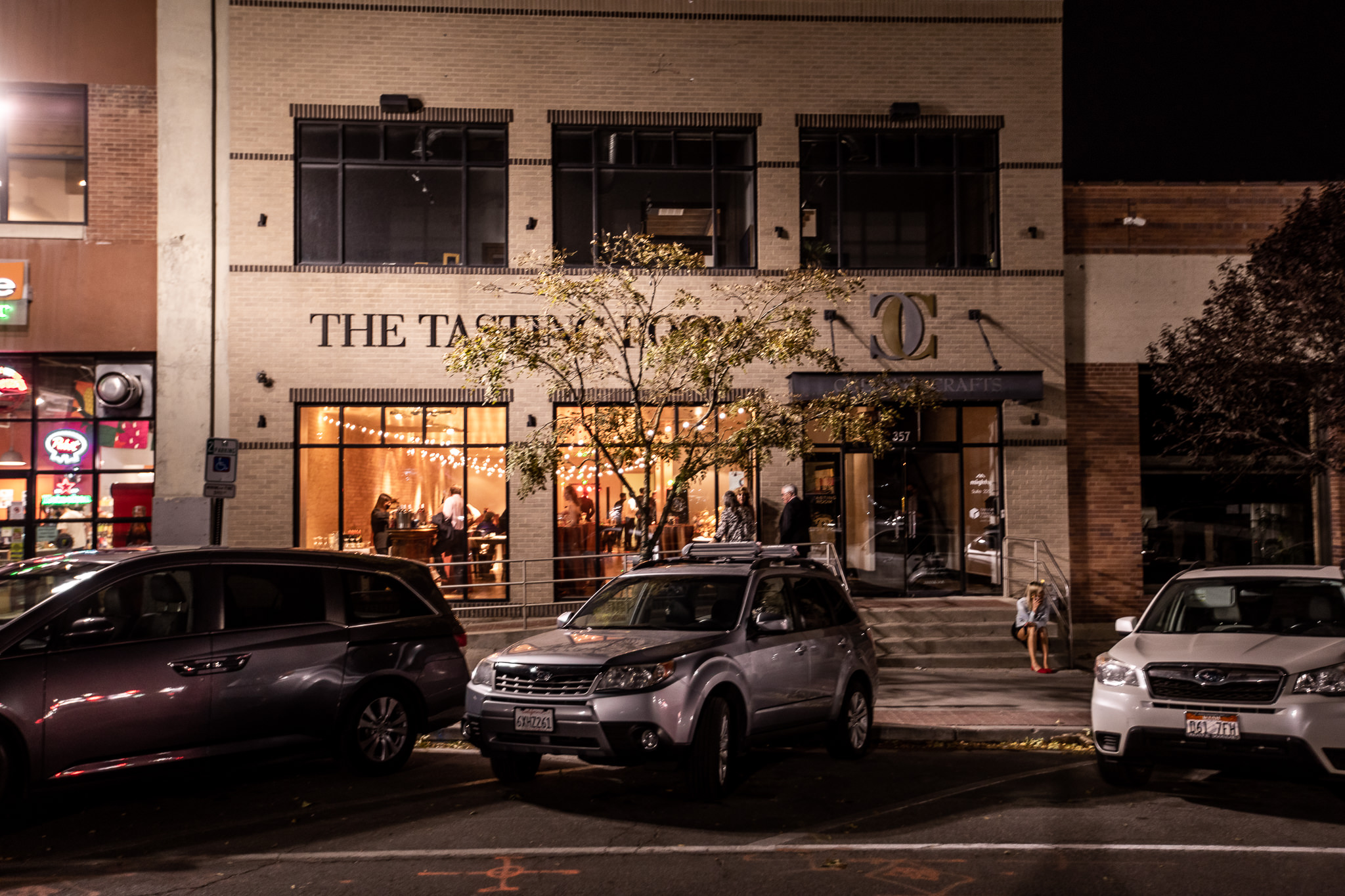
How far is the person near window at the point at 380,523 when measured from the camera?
16.7 meters

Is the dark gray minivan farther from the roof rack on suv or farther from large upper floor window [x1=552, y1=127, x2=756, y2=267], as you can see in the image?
large upper floor window [x1=552, y1=127, x2=756, y2=267]

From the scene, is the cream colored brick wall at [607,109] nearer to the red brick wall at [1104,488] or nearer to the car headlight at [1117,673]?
the red brick wall at [1104,488]

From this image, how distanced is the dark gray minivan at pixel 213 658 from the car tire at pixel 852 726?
123 inches

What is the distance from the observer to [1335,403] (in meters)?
13.9

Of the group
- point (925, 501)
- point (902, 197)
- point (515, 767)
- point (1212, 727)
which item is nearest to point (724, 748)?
point (515, 767)

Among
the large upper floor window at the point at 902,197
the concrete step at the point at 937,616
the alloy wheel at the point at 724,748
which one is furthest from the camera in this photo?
the large upper floor window at the point at 902,197

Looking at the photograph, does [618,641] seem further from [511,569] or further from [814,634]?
[511,569]

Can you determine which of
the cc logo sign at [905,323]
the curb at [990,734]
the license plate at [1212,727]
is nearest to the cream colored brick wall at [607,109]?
the cc logo sign at [905,323]

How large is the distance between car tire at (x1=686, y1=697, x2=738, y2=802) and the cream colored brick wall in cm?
949


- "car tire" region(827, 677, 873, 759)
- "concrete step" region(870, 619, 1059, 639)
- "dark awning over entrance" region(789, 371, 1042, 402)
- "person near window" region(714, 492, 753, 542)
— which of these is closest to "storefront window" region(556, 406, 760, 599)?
"person near window" region(714, 492, 753, 542)

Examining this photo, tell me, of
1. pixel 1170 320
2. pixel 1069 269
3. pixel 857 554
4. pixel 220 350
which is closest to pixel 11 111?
pixel 220 350

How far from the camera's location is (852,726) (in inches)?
364

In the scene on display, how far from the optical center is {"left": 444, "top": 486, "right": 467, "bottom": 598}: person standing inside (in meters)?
16.8

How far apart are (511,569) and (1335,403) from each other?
11.5 metres
